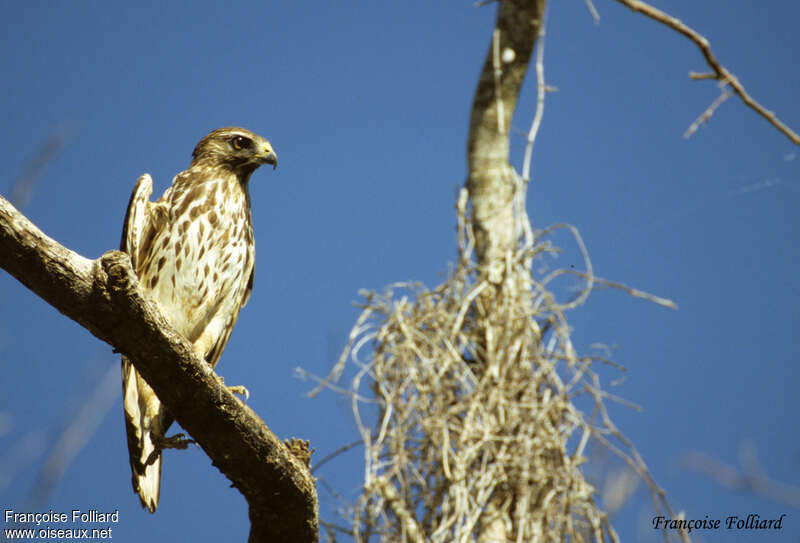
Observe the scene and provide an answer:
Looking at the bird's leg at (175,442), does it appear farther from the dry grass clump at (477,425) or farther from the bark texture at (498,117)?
the bark texture at (498,117)

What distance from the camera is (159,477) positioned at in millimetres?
3252

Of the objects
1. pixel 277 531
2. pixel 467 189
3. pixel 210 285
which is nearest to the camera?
pixel 277 531

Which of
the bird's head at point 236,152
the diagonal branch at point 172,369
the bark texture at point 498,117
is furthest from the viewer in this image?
the bark texture at point 498,117

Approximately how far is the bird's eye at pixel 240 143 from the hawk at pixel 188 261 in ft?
0.13

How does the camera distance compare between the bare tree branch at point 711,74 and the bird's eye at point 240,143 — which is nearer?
the bare tree branch at point 711,74

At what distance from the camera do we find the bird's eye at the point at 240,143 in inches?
152

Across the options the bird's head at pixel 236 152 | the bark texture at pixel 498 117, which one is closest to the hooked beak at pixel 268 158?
the bird's head at pixel 236 152

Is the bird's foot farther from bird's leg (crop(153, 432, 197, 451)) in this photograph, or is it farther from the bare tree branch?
the bare tree branch

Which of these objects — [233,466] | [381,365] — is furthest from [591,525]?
[233,466]

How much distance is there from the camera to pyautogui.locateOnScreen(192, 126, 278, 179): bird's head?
3816 mm

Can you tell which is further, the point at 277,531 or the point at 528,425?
the point at 528,425

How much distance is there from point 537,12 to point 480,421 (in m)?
2.24

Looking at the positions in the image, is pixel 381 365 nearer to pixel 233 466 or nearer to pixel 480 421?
pixel 480 421

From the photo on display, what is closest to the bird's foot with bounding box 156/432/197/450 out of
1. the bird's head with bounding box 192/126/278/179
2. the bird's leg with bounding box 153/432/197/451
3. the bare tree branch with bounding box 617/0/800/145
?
the bird's leg with bounding box 153/432/197/451
